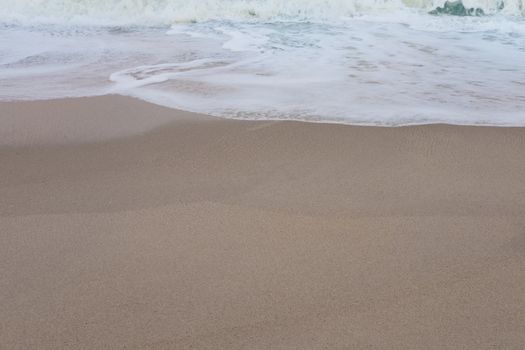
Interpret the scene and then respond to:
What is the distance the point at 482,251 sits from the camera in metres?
2.03

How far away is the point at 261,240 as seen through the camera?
82.4 inches

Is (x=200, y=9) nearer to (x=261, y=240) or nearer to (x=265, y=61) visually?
(x=265, y=61)

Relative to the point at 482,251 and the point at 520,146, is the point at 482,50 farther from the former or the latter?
the point at 482,251

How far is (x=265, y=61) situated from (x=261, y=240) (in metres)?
4.07

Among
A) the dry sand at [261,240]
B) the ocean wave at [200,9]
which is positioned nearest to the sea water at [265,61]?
the ocean wave at [200,9]

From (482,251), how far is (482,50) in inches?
227

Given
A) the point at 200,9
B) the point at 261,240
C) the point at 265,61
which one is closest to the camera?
the point at 261,240

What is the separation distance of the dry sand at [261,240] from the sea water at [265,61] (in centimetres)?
75

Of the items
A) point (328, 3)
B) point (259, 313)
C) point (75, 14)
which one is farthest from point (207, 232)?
point (328, 3)

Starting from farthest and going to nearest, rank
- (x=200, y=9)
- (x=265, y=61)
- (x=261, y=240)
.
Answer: (x=200, y=9)
(x=265, y=61)
(x=261, y=240)

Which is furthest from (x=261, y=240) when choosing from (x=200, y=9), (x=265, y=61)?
(x=200, y=9)

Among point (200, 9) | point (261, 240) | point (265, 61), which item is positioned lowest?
point (261, 240)

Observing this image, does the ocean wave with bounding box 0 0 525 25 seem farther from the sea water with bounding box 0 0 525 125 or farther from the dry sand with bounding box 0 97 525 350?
the dry sand with bounding box 0 97 525 350

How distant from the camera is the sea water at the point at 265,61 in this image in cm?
404
